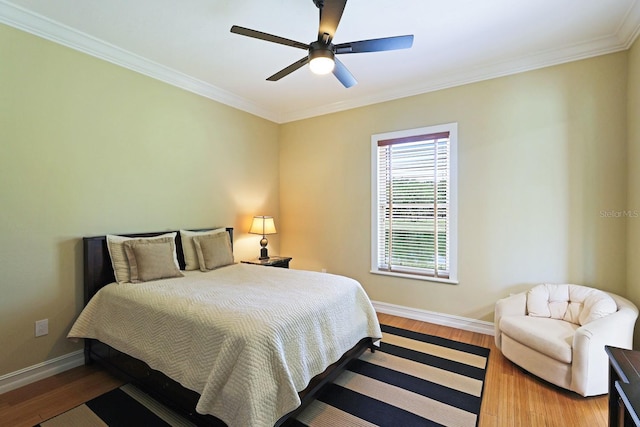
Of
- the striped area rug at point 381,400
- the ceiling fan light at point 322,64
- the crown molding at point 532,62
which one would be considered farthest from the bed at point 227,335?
the crown molding at point 532,62

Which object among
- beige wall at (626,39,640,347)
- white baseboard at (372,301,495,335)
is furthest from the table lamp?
beige wall at (626,39,640,347)

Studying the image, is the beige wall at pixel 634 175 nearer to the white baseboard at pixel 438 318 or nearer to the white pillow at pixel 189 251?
the white baseboard at pixel 438 318

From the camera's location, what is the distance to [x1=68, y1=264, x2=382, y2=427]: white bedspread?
1563mm

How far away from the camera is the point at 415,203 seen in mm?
3656

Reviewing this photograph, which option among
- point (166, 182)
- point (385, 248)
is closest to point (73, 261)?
point (166, 182)

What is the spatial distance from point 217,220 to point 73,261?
1.51 m

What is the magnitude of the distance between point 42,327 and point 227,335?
6.23 ft

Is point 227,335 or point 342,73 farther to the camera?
point 342,73

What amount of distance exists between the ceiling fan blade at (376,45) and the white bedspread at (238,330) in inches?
69.6

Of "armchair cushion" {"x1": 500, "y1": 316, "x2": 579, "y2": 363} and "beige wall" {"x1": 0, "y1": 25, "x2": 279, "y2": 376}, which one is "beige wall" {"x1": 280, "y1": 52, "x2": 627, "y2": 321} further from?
"beige wall" {"x1": 0, "y1": 25, "x2": 279, "y2": 376}

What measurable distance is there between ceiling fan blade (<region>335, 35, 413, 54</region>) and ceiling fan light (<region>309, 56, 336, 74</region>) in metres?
0.09

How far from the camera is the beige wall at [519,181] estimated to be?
8.74 feet

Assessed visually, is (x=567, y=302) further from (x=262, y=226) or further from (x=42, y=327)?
(x=42, y=327)

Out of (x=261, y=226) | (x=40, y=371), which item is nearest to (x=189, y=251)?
(x=261, y=226)
